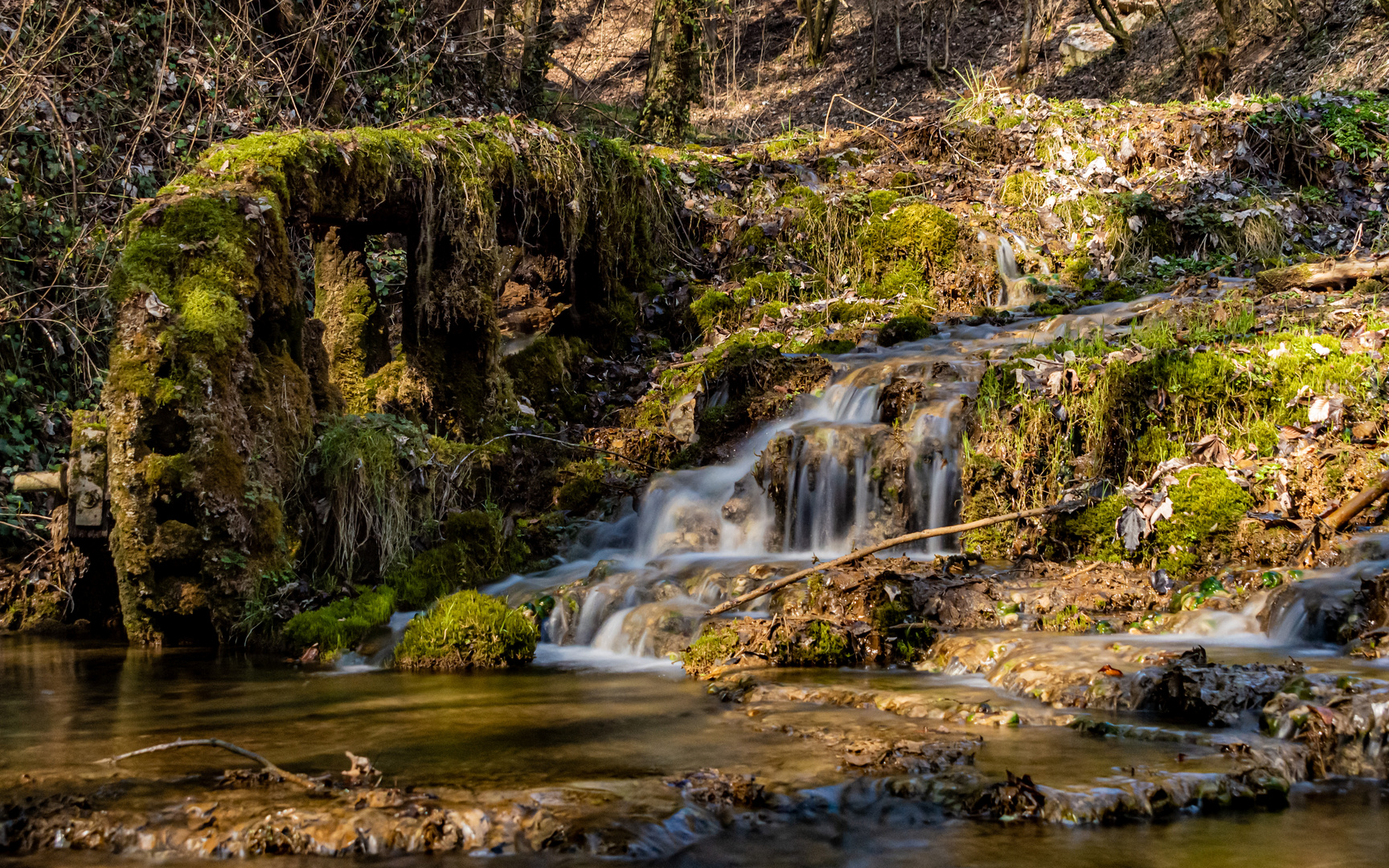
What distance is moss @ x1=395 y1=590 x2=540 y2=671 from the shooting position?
20.8 feet

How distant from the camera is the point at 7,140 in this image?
9.55 metres

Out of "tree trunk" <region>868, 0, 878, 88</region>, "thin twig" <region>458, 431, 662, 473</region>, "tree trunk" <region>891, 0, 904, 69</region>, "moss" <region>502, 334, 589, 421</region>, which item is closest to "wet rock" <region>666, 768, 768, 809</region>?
"thin twig" <region>458, 431, 662, 473</region>

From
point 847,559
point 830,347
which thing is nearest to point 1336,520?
point 847,559

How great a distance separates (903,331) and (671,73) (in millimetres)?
6882

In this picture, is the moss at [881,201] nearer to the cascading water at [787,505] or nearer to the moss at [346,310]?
the cascading water at [787,505]

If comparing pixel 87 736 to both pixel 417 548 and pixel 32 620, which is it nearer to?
pixel 417 548

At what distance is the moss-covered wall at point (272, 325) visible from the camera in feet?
22.0

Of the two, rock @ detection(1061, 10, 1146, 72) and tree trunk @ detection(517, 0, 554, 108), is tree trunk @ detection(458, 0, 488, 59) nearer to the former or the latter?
tree trunk @ detection(517, 0, 554, 108)

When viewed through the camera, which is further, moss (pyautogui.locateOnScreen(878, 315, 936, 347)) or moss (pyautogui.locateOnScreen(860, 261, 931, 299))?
moss (pyautogui.locateOnScreen(860, 261, 931, 299))

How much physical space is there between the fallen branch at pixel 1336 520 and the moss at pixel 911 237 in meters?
6.11

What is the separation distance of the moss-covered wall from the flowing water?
2.48 feet

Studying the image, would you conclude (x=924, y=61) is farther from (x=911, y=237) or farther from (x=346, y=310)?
(x=346, y=310)

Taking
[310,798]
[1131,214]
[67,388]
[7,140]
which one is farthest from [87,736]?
[1131,214]

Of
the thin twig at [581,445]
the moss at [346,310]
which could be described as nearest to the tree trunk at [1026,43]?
the thin twig at [581,445]
